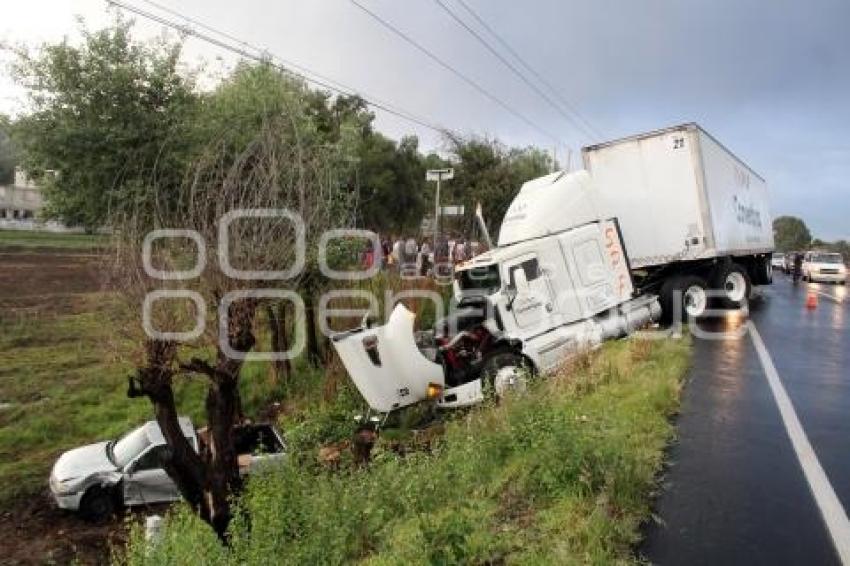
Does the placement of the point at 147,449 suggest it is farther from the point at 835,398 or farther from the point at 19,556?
the point at 835,398

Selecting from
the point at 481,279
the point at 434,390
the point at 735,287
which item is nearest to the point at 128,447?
the point at 434,390

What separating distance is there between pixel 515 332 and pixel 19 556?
351 inches

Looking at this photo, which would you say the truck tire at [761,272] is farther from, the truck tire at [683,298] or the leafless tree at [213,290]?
the leafless tree at [213,290]

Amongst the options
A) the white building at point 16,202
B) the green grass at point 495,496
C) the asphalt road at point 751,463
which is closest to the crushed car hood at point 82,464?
the green grass at point 495,496

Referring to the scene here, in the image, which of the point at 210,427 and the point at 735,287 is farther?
the point at 735,287

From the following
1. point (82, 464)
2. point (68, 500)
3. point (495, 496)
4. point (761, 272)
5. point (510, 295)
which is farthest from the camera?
point (761, 272)

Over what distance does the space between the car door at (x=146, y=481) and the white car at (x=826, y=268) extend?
101 ft

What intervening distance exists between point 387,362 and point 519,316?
2.83 m

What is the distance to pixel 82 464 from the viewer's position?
1286 centimetres

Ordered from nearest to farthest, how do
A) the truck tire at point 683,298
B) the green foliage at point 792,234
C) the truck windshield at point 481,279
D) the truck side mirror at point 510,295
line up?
the truck side mirror at point 510,295 → the truck windshield at point 481,279 → the truck tire at point 683,298 → the green foliage at point 792,234

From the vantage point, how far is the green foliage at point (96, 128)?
50.8 feet

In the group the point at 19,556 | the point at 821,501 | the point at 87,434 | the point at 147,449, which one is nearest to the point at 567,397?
the point at 821,501

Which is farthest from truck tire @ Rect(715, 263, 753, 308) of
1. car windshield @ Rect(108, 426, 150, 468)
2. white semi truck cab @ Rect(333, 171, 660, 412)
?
car windshield @ Rect(108, 426, 150, 468)

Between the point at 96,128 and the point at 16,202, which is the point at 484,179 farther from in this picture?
the point at 16,202
